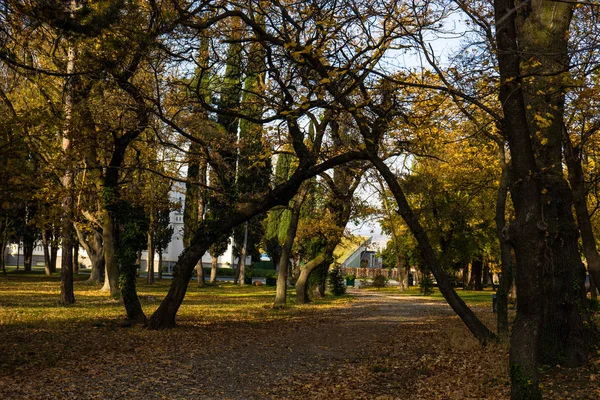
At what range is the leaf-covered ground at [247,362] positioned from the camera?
27.3ft

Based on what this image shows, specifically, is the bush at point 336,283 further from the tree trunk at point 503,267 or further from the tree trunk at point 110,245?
the tree trunk at point 503,267

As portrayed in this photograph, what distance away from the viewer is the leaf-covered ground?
834 centimetres

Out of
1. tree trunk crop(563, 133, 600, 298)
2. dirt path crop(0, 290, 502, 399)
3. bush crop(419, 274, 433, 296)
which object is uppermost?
tree trunk crop(563, 133, 600, 298)

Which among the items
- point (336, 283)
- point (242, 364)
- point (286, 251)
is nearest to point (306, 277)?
point (286, 251)

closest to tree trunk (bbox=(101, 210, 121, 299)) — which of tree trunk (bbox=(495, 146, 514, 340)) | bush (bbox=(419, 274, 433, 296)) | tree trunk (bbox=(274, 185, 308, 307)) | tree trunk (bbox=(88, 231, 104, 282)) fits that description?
tree trunk (bbox=(274, 185, 308, 307))

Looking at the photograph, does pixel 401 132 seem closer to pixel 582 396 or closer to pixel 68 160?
pixel 582 396

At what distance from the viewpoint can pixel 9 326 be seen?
46.8 feet

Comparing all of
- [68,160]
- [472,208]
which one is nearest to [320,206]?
[472,208]

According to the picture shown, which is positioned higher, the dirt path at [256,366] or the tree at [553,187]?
the tree at [553,187]

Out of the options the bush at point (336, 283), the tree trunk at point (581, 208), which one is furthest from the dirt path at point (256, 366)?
the bush at point (336, 283)

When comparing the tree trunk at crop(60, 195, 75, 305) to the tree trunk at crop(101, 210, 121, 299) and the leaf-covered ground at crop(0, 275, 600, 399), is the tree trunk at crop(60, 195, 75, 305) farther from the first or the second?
the leaf-covered ground at crop(0, 275, 600, 399)

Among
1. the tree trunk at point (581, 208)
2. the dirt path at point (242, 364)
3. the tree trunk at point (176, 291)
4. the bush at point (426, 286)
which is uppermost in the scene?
the tree trunk at point (581, 208)

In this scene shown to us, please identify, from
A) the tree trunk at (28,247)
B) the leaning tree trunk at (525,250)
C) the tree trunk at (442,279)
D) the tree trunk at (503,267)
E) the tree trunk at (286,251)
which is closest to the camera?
the leaning tree trunk at (525,250)

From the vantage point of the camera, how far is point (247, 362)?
10.9 metres
